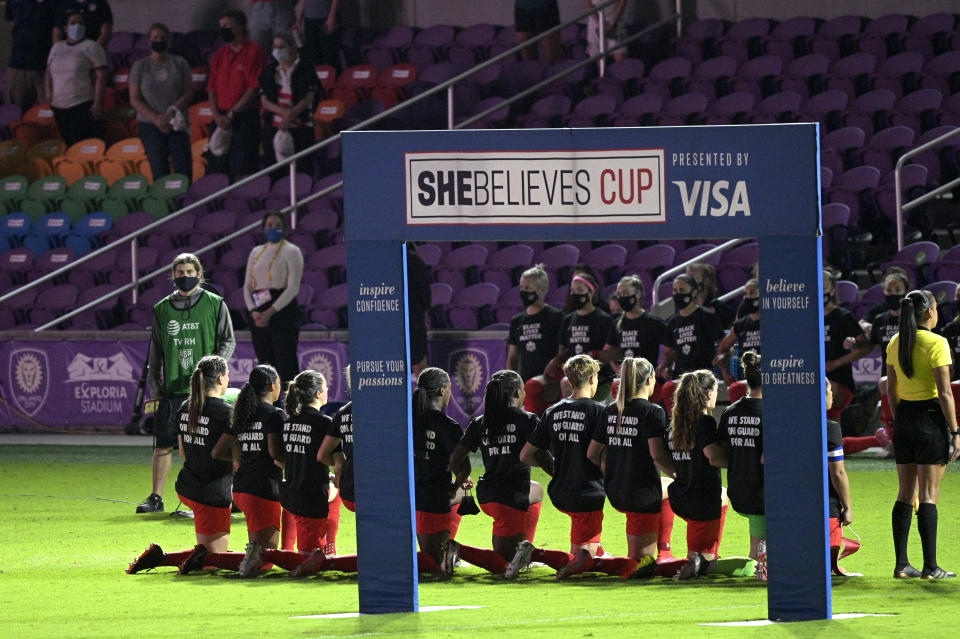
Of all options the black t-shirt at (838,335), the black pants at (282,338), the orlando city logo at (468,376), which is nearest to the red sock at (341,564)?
the black t-shirt at (838,335)

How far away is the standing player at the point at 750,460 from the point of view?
898 centimetres

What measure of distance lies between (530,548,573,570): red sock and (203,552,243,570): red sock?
181cm

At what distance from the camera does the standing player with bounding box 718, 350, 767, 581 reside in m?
8.98

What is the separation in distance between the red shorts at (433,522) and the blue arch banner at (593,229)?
1.66m

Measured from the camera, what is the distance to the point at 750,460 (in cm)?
905

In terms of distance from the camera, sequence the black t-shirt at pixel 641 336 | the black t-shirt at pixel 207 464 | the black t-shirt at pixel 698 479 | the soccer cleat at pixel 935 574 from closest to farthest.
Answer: the soccer cleat at pixel 935 574, the black t-shirt at pixel 698 479, the black t-shirt at pixel 207 464, the black t-shirt at pixel 641 336

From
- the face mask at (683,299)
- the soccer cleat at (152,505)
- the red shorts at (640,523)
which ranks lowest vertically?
the soccer cleat at (152,505)

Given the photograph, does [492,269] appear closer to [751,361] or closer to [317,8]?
[317,8]

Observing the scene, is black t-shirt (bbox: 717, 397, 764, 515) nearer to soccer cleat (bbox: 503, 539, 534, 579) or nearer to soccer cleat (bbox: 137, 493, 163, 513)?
soccer cleat (bbox: 503, 539, 534, 579)

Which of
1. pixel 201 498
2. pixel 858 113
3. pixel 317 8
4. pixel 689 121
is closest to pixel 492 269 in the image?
pixel 689 121

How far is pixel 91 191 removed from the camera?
2338 cm

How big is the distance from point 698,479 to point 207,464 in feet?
10.5

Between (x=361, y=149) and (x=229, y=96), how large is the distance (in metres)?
15.4

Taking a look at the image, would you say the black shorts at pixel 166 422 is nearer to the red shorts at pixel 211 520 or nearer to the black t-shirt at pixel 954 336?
the red shorts at pixel 211 520
